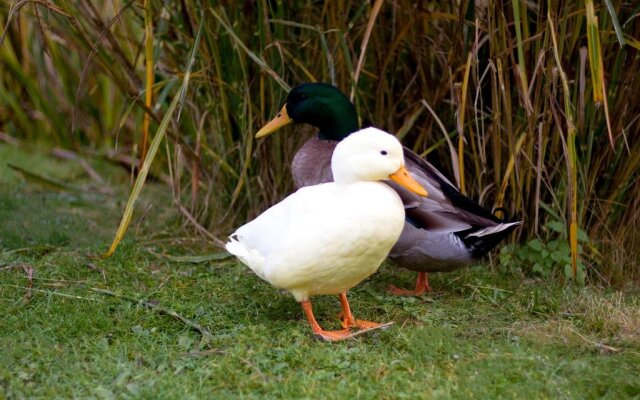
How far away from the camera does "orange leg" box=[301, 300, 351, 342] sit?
150 inches

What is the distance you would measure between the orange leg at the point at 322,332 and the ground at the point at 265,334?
0.05 metres

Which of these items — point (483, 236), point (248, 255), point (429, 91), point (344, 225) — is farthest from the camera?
point (429, 91)

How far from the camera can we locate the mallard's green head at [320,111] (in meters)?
4.96

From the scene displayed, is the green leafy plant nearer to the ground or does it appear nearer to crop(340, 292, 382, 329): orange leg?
the ground

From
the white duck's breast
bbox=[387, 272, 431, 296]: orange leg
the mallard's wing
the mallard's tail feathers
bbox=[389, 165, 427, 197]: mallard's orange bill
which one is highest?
bbox=[389, 165, 427, 197]: mallard's orange bill

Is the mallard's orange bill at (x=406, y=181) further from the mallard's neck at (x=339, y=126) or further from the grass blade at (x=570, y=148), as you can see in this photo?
the mallard's neck at (x=339, y=126)

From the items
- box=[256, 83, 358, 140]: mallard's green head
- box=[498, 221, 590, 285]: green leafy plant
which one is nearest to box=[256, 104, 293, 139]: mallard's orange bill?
box=[256, 83, 358, 140]: mallard's green head

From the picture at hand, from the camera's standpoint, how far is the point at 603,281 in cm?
479

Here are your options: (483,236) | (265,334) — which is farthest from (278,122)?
(265,334)

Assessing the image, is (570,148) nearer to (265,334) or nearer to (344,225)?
(344,225)

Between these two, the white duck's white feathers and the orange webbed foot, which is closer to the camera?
the white duck's white feathers

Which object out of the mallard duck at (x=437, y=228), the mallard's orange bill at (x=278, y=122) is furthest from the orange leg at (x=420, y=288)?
the mallard's orange bill at (x=278, y=122)

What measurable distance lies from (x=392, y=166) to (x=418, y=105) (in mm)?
1583

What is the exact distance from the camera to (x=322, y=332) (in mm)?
3871
